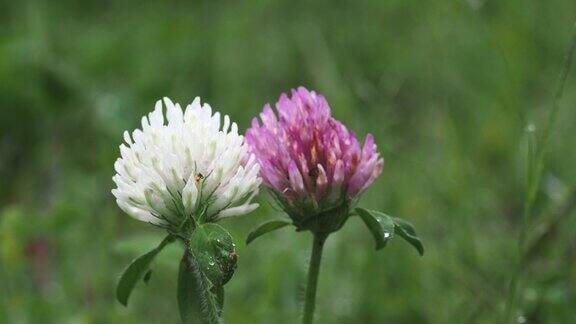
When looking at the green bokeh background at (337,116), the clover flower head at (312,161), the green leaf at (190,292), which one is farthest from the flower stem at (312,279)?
the green bokeh background at (337,116)

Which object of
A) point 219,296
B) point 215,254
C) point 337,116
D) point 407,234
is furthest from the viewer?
point 337,116

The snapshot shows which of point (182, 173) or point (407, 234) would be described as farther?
point (407, 234)

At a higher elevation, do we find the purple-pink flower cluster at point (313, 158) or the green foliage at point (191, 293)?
the purple-pink flower cluster at point (313, 158)

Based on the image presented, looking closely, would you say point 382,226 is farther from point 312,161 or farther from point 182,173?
point 182,173

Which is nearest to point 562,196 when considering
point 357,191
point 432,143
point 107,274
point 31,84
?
point 432,143

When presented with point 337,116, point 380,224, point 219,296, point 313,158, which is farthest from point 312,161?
point 337,116

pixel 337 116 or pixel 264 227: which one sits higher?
pixel 337 116

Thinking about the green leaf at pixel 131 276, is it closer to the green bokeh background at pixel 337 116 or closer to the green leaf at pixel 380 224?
the green leaf at pixel 380 224

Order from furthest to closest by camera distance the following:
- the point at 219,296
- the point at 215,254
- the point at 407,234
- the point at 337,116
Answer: the point at 337,116, the point at 407,234, the point at 219,296, the point at 215,254
